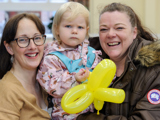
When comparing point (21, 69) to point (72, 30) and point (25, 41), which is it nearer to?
point (25, 41)

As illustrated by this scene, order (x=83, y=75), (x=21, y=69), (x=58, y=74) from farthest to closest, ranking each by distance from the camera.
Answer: (x=21, y=69)
(x=58, y=74)
(x=83, y=75)

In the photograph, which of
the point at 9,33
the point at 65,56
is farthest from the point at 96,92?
the point at 9,33

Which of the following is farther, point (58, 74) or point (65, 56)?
point (65, 56)

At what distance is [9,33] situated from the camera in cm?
179

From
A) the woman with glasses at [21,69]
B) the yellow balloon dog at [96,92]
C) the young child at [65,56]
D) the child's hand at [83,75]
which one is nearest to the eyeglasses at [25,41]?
the woman with glasses at [21,69]

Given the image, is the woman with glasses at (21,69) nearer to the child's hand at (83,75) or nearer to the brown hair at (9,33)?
the brown hair at (9,33)

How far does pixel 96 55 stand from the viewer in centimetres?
204

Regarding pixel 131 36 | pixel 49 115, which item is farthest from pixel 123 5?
pixel 49 115

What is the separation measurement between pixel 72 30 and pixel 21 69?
58 centimetres

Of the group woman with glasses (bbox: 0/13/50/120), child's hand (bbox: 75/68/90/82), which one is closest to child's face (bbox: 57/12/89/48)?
woman with glasses (bbox: 0/13/50/120)

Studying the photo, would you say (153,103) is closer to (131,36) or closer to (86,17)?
(131,36)

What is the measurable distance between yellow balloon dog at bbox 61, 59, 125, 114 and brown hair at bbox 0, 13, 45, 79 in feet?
2.46

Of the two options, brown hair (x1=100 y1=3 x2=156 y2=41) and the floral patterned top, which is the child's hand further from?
brown hair (x1=100 y1=3 x2=156 y2=41)

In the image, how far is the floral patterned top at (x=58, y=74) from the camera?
5.63ft
